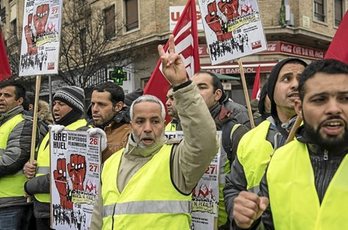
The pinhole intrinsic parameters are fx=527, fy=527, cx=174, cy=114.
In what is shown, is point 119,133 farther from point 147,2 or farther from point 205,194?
point 147,2

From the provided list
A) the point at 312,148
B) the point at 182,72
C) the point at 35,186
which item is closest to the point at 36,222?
the point at 35,186

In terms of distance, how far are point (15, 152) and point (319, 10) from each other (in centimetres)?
1874

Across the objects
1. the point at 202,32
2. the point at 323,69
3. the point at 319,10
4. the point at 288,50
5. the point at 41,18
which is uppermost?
the point at 319,10

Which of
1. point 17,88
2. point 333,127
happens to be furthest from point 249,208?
point 17,88

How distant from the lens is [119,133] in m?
4.10

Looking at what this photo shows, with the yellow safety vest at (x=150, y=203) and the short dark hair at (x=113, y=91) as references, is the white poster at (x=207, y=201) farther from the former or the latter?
the short dark hair at (x=113, y=91)

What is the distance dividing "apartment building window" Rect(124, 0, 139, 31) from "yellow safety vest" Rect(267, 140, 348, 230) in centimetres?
1971

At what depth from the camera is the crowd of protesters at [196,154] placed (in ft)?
6.48

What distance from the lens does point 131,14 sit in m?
21.7

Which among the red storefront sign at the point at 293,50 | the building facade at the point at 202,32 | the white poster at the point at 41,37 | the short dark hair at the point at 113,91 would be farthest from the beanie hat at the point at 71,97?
the red storefront sign at the point at 293,50

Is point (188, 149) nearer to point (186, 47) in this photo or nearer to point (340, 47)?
point (340, 47)

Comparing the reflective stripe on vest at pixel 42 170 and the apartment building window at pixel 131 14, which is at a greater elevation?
the apartment building window at pixel 131 14

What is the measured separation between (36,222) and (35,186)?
42 centimetres

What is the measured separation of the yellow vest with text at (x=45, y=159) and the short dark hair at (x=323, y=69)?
8.80 ft
